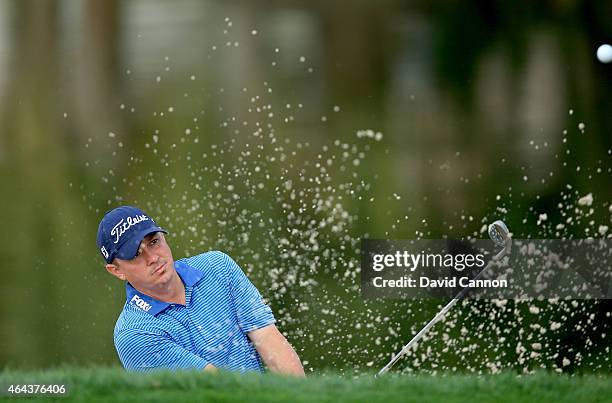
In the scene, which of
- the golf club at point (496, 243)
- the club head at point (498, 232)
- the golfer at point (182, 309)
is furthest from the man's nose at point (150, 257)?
the club head at point (498, 232)

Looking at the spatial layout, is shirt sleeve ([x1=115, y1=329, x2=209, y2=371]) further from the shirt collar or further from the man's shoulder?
the man's shoulder

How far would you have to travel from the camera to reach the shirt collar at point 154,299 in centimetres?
229

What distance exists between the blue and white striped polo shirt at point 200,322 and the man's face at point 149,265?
1.4 inches

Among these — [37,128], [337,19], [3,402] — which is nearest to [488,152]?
[337,19]

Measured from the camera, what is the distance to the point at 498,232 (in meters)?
2.70

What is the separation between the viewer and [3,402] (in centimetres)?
212

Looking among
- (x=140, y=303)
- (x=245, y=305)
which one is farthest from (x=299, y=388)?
(x=140, y=303)

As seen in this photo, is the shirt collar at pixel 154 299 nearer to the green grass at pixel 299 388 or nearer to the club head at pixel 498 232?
the green grass at pixel 299 388

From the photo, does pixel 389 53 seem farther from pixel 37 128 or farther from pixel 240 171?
pixel 37 128

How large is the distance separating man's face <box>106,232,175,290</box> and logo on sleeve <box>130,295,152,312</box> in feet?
0.09

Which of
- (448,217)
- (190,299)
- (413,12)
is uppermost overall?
(413,12)

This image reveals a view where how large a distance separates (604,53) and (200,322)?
1.57 metres

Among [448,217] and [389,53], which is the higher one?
[389,53]

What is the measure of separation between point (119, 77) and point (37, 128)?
1.03 ft
